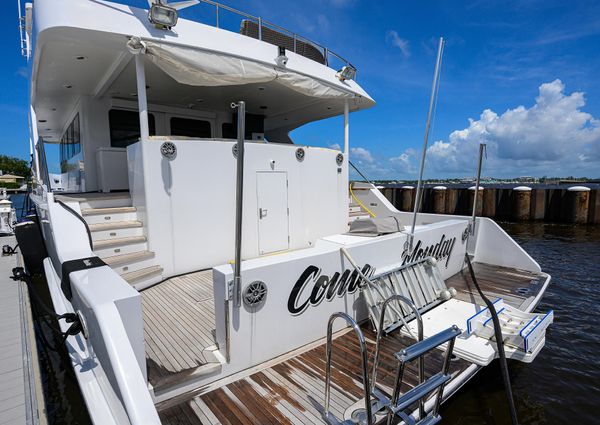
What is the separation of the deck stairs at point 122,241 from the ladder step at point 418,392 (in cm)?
354

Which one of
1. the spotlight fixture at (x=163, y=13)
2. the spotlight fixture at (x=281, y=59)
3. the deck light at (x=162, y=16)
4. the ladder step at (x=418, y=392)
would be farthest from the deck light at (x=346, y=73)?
the ladder step at (x=418, y=392)

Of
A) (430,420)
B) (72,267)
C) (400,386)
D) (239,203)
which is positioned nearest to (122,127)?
(72,267)

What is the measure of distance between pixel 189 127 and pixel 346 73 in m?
3.98

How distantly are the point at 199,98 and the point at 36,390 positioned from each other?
235 inches

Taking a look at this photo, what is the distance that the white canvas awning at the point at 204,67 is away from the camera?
4.36m

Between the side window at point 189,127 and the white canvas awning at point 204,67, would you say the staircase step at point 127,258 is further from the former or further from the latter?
the side window at point 189,127

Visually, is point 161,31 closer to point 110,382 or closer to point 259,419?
point 110,382

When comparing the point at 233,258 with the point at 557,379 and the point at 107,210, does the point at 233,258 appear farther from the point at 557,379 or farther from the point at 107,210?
the point at 557,379

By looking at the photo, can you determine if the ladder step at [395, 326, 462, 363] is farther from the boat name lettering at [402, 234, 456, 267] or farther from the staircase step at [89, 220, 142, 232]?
the staircase step at [89, 220, 142, 232]

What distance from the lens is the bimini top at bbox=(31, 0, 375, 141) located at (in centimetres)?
406

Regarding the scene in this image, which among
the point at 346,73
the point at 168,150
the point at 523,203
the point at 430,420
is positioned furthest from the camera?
the point at 523,203

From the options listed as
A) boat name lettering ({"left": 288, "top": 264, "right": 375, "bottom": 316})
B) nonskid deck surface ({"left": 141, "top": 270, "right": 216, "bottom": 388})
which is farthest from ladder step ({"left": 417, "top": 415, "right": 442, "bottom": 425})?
nonskid deck surface ({"left": 141, "top": 270, "right": 216, "bottom": 388})

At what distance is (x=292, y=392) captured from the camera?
2600 millimetres

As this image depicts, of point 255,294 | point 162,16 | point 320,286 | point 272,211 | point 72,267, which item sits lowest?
point 320,286
